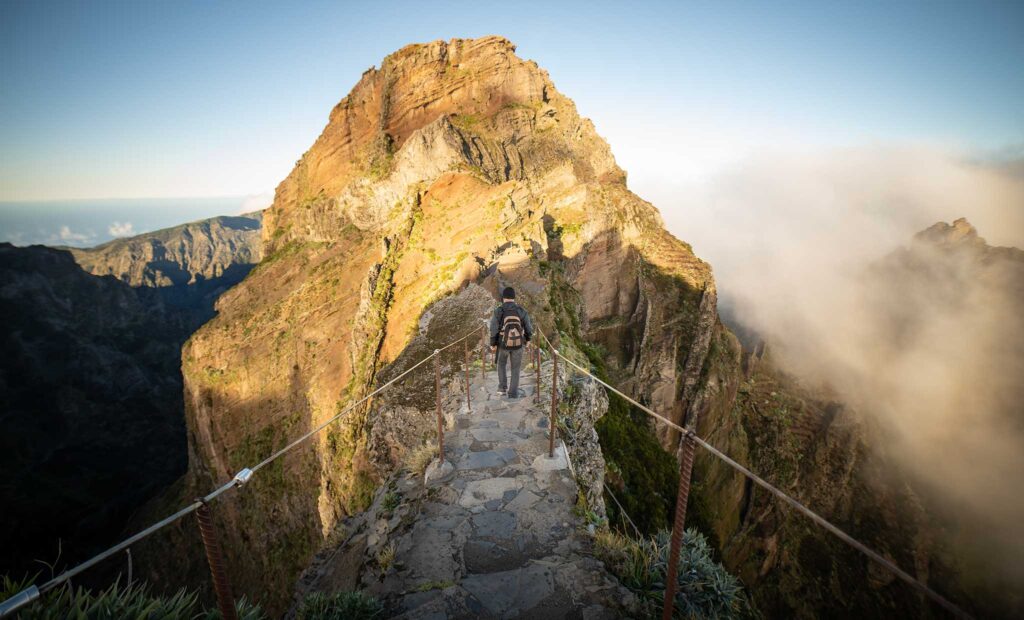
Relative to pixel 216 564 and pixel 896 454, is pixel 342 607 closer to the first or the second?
pixel 216 564

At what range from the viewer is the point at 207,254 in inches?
5851

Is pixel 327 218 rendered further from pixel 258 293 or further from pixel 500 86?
pixel 500 86

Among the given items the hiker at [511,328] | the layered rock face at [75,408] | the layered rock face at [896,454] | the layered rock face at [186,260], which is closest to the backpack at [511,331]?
the hiker at [511,328]

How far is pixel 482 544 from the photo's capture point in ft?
13.9

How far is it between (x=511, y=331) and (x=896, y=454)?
187ft

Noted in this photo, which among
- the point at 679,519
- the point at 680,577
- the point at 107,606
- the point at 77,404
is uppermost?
the point at 679,519

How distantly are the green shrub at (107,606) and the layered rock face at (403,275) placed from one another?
19.4ft

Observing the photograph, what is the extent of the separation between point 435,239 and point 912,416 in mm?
62109

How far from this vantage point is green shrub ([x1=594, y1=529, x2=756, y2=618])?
3598mm

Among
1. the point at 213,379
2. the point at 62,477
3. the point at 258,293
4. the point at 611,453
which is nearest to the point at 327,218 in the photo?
the point at 258,293

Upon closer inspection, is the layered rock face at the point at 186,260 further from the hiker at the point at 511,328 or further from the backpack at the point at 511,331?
the backpack at the point at 511,331

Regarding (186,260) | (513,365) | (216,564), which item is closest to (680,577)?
(216,564)

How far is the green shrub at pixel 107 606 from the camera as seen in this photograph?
101 inches

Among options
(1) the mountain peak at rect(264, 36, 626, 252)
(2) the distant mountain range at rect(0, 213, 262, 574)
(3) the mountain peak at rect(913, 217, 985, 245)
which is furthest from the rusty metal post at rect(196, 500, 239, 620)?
(3) the mountain peak at rect(913, 217, 985, 245)
